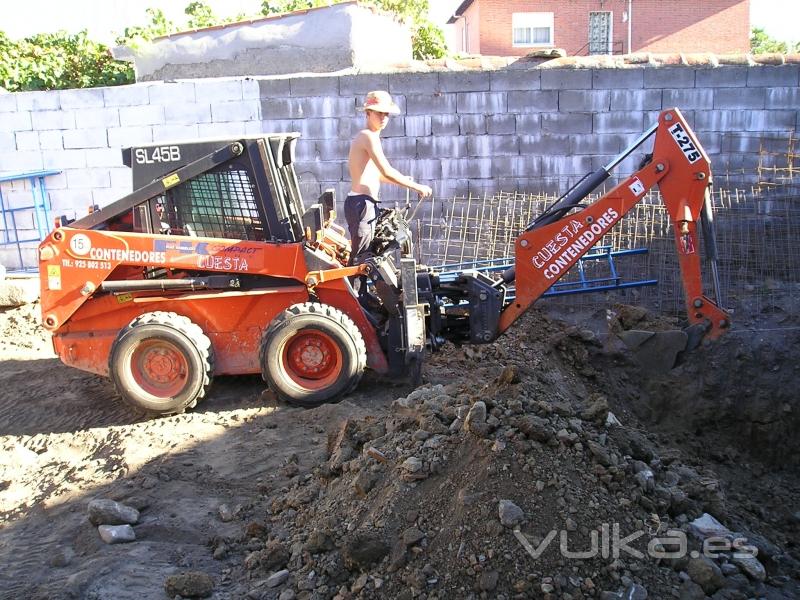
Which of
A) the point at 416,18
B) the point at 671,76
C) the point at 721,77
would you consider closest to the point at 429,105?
the point at 671,76

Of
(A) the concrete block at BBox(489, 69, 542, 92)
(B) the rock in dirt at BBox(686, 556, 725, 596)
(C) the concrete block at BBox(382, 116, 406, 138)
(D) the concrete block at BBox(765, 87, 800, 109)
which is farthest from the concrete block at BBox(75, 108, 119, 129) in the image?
(B) the rock in dirt at BBox(686, 556, 725, 596)

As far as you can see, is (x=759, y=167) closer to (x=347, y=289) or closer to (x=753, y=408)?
(x=753, y=408)

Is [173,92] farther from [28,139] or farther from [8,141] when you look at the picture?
[8,141]

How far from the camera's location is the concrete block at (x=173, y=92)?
938cm

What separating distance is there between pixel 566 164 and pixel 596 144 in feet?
1.39

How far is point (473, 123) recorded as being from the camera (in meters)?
9.17

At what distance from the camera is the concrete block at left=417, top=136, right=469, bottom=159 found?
9219mm

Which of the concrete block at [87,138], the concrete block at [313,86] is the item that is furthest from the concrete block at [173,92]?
the concrete block at [313,86]

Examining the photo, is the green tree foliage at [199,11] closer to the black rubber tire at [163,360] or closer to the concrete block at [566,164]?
the concrete block at [566,164]

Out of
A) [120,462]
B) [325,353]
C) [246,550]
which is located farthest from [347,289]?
[246,550]

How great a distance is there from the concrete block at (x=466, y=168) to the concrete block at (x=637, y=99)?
1.64 meters

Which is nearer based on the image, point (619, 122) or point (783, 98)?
point (783, 98)

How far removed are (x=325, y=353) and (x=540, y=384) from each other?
1.68 meters

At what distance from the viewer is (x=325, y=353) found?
6.02 metres
